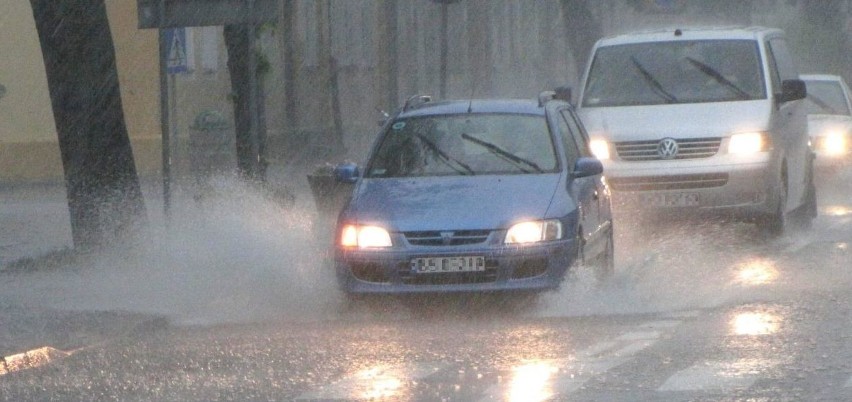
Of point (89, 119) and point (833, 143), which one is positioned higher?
point (89, 119)

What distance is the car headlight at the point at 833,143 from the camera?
24.7m

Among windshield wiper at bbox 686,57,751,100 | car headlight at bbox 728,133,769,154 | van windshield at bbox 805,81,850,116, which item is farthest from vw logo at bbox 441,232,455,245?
van windshield at bbox 805,81,850,116

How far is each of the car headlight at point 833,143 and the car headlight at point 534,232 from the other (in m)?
13.2

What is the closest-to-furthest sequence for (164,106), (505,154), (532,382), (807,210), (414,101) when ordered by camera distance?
1. (532,382)
2. (505,154)
3. (414,101)
4. (164,106)
5. (807,210)

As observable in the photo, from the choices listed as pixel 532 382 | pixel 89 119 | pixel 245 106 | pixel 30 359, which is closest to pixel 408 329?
pixel 30 359

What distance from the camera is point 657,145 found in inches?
674

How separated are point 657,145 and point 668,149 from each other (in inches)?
4.7

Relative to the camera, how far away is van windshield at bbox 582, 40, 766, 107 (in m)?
17.9

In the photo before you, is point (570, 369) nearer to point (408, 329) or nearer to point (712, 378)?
point (712, 378)

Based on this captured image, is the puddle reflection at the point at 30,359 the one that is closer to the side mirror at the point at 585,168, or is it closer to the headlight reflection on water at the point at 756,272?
the side mirror at the point at 585,168

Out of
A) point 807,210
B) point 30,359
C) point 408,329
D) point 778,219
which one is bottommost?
point 807,210

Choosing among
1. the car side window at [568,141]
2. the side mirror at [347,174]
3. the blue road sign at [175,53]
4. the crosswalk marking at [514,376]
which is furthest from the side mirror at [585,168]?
the blue road sign at [175,53]

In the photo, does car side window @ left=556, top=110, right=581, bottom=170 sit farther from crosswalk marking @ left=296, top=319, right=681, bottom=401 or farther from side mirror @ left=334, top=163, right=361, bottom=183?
crosswalk marking @ left=296, top=319, right=681, bottom=401

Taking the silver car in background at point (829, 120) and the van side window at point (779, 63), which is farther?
the silver car in background at point (829, 120)
